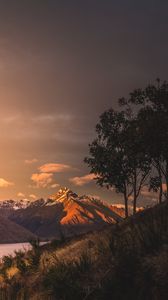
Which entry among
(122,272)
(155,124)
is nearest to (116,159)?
(155,124)

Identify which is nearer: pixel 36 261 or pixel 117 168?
pixel 36 261

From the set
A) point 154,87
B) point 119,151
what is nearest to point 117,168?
point 119,151

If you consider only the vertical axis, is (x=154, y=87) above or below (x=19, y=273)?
above

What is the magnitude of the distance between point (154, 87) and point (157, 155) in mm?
7617

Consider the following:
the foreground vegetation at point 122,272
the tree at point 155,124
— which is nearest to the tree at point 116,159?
the tree at point 155,124

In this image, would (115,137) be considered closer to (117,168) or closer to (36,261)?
(117,168)

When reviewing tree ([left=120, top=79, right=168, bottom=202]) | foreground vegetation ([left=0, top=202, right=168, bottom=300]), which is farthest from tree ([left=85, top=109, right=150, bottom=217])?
foreground vegetation ([left=0, top=202, right=168, bottom=300])

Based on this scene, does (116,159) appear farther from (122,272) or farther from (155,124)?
(122,272)

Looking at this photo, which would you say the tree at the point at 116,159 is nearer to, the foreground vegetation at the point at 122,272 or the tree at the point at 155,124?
the tree at the point at 155,124

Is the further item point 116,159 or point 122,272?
point 116,159

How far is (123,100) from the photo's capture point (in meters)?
56.0

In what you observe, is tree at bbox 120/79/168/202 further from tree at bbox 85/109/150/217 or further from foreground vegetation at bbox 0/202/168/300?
foreground vegetation at bbox 0/202/168/300

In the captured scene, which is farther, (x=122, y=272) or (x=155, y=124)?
(x=155, y=124)

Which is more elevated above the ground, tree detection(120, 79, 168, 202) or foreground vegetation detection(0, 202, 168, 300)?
tree detection(120, 79, 168, 202)
